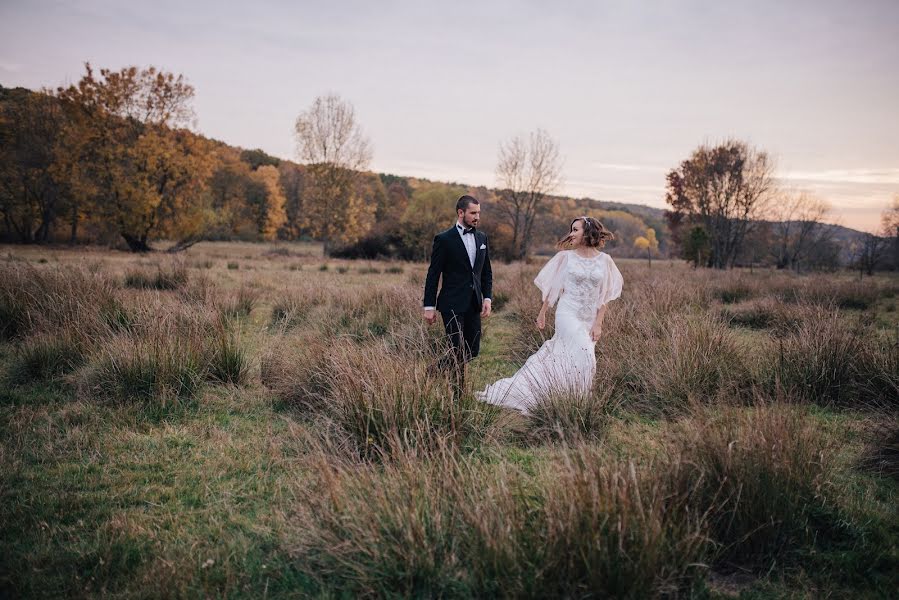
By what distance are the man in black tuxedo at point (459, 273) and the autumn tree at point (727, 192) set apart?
36.7 metres

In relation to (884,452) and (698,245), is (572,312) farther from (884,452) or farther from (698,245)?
(698,245)

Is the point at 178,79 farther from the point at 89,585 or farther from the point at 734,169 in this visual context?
the point at 734,169

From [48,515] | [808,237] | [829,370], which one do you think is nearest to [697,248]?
[808,237]

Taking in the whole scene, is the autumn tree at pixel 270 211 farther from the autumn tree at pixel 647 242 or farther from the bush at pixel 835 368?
the bush at pixel 835 368

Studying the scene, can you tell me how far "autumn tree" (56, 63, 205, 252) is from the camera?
2827 cm

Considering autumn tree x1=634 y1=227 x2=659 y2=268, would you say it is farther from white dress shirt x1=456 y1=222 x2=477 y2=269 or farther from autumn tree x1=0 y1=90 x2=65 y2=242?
white dress shirt x1=456 y1=222 x2=477 y2=269

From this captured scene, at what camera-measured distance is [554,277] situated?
235 inches

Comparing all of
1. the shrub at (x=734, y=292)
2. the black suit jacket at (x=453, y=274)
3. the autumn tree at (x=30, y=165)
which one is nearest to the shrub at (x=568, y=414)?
the black suit jacket at (x=453, y=274)

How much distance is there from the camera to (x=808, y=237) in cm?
4066

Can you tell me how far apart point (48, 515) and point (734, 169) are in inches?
1721

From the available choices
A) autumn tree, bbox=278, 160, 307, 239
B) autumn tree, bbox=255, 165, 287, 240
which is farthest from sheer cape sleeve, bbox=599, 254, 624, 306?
autumn tree, bbox=278, 160, 307, 239

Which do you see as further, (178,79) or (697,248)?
(697,248)

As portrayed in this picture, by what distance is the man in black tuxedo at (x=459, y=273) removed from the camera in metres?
5.28

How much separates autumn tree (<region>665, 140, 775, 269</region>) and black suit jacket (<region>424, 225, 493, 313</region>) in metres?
36.7
